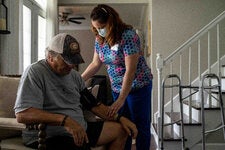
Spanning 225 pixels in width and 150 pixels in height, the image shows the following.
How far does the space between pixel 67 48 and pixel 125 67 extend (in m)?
0.53

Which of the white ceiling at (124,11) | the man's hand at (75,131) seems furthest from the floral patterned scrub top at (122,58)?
the white ceiling at (124,11)

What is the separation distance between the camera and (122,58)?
2.17 metres

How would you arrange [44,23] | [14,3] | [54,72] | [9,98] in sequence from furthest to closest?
[44,23], [14,3], [9,98], [54,72]

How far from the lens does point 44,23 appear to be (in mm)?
5039

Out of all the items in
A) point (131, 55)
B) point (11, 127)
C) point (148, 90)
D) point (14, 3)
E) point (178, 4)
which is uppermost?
point (178, 4)

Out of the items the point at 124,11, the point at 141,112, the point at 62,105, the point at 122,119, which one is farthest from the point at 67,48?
the point at 124,11

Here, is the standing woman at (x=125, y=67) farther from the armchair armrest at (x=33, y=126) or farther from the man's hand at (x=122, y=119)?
the armchair armrest at (x=33, y=126)

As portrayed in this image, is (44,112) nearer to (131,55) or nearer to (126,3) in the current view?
(131,55)

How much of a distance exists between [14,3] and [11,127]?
175 cm

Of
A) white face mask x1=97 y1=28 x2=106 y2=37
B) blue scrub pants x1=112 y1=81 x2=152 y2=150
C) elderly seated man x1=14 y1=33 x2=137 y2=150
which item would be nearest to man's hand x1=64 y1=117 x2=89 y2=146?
elderly seated man x1=14 y1=33 x2=137 y2=150

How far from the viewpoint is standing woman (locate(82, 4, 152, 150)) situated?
6.80 feet

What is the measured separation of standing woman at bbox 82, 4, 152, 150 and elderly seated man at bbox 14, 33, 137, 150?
0.14 m

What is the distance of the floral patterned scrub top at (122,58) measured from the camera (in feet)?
6.86

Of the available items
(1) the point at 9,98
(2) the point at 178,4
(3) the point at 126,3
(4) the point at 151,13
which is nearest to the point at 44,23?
(3) the point at 126,3
